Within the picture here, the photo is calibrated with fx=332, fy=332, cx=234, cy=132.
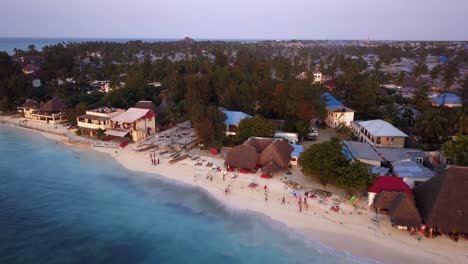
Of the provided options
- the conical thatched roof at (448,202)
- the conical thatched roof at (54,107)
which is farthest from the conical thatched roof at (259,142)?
the conical thatched roof at (54,107)

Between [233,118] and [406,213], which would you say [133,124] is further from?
[406,213]

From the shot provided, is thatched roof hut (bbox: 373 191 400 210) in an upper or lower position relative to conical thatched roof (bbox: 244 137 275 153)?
lower

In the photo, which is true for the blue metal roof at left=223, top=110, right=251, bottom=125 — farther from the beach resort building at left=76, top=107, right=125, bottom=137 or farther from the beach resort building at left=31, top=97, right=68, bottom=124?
the beach resort building at left=31, top=97, right=68, bottom=124

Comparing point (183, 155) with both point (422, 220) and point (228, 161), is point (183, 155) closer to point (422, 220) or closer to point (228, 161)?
point (228, 161)

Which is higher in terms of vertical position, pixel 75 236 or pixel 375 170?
pixel 375 170

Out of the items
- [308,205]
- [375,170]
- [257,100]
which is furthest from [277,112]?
[308,205]

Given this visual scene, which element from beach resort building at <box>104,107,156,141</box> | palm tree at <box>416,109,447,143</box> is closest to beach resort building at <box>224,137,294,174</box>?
beach resort building at <box>104,107,156,141</box>
